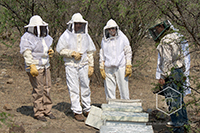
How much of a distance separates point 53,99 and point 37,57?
2.22 meters

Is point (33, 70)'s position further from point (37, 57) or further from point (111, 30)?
point (111, 30)

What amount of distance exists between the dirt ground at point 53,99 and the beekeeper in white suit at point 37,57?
1.28ft

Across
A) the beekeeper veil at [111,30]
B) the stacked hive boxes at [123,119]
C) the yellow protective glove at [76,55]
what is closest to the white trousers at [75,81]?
the yellow protective glove at [76,55]

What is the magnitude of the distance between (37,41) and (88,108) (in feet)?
5.81

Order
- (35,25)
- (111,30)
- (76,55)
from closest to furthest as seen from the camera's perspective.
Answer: (35,25) → (76,55) → (111,30)

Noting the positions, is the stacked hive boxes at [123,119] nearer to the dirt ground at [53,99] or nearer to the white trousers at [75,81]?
the dirt ground at [53,99]

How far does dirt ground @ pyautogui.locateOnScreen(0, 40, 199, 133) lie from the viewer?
16.4 ft

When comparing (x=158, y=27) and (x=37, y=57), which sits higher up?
(x=158, y=27)

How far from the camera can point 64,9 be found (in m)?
7.29

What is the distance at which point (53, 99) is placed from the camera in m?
7.01

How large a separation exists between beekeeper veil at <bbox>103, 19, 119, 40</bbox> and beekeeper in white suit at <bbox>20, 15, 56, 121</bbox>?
46.8 inches

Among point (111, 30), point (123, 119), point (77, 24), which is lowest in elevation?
point (123, 119)

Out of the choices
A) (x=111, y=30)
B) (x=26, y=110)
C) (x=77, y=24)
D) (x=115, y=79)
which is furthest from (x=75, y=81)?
(x=26, y=110)

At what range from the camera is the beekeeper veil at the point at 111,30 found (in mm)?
5383
